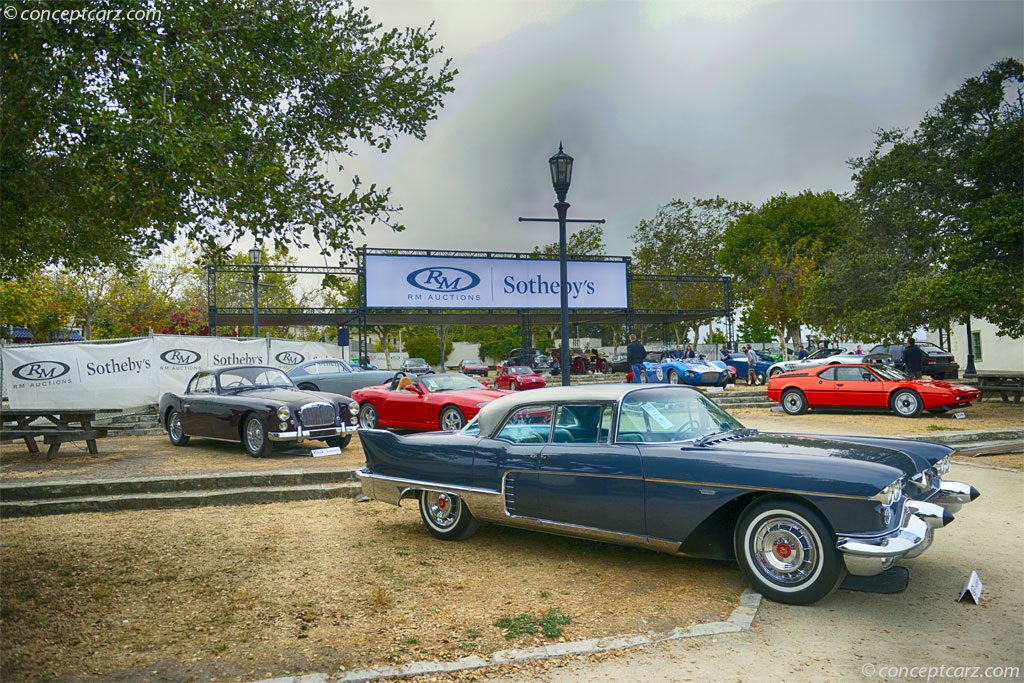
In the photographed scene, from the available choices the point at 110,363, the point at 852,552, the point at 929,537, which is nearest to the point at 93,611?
the point at 852,552

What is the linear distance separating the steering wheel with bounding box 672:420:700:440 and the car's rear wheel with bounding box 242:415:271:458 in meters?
7.33

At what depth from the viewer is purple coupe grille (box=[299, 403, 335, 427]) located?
10864 millimetres

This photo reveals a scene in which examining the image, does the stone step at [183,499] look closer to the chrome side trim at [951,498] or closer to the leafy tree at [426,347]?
the chrome side trim at [951,498]

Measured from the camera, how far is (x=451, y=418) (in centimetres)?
1255

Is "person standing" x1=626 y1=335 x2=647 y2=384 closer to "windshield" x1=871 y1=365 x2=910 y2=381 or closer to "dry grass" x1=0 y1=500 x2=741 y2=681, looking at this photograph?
"windshield" x1=871 y1=365 x2=910 y2=381

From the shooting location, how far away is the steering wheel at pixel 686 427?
536 cm

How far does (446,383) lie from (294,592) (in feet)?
27.9

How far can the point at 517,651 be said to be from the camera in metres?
4.00

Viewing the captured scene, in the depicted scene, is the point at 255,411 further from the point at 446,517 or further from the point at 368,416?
the point at 446,517

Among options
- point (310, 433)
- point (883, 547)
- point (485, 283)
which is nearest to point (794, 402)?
point (310, 433)

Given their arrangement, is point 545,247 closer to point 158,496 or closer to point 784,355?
point 784,355

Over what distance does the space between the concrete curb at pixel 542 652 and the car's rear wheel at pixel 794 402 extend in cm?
1379

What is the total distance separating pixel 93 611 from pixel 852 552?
16.1ft

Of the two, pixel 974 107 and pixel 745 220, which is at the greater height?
pixel 745 220
